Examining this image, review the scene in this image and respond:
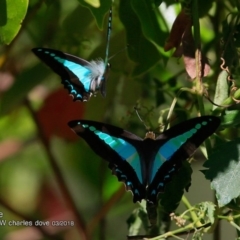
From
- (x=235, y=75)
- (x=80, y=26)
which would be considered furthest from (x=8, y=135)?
(x=235, y=75)

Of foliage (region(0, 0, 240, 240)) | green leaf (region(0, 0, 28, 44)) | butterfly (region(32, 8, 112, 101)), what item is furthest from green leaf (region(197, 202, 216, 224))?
green leaf (region(0, 0, 28, 44))

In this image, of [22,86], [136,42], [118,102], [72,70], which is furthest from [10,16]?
[118,102]

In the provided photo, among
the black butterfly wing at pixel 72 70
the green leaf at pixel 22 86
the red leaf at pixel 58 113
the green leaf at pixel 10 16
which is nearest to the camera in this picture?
the green leaf at pixel 10 16

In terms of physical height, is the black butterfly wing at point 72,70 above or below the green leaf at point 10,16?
below

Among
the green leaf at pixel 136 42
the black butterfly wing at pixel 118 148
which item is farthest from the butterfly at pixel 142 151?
the green leaf at pixel 136 42

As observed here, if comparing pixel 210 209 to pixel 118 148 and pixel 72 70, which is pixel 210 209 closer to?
pixel 118 148

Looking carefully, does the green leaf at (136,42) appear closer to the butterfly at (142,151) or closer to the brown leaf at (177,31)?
the brown leaf at (177,31)

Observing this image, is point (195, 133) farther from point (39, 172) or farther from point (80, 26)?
point (39, 172)

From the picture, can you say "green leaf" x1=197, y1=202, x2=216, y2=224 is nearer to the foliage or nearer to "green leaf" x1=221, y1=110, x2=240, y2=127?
the foliage
